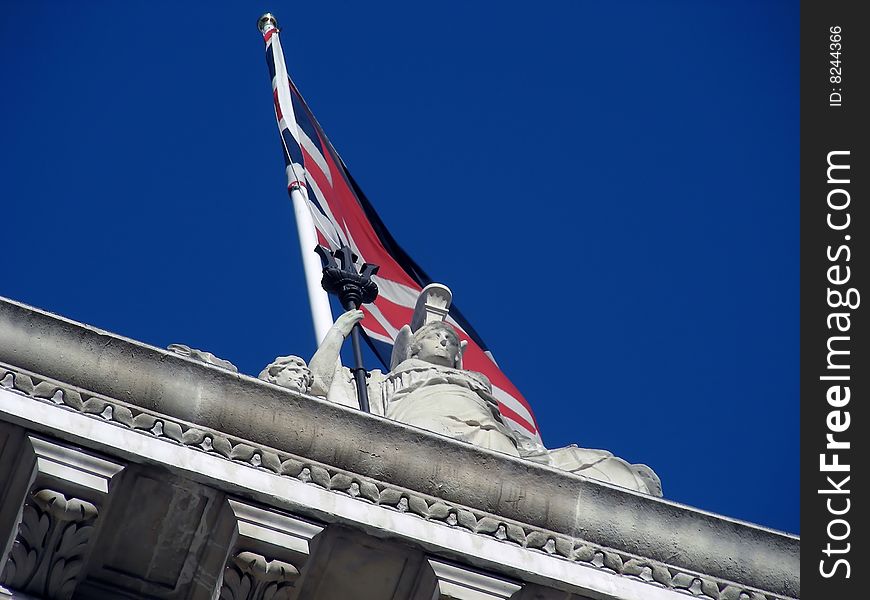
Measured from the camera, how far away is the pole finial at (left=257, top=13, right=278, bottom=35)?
1103 inches

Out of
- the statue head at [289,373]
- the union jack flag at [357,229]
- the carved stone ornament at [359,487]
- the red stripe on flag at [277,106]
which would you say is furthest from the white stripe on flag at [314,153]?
the carved stone ornament at [359,487]

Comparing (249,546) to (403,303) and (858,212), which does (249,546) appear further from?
(403,303)

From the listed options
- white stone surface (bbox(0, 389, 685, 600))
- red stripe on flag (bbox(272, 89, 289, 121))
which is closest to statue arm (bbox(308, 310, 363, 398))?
white stone surface (bbox(0, 389, 685, 600))

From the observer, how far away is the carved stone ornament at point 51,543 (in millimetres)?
10930

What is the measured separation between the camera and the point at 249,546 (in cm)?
1114

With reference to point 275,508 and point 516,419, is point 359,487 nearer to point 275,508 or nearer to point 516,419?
point 275,508

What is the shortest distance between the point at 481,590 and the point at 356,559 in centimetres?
76

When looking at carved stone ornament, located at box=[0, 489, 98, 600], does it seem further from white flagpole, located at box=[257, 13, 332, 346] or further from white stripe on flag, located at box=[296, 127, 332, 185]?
white stripe on flag, located at box=[296, 127, 332, 185]

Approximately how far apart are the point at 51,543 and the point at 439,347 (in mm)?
5897

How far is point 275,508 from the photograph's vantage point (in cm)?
1129

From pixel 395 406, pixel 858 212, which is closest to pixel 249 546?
pixel 395 406

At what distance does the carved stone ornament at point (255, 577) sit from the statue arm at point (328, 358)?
335cm

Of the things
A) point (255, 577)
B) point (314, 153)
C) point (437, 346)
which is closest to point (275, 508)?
point (255, 577)

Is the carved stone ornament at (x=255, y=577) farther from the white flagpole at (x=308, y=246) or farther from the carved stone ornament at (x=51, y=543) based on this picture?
the white flagpole at (x=308, y=246)
